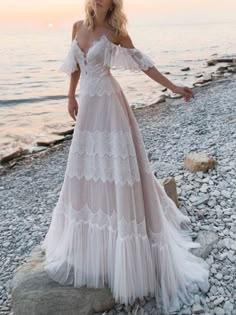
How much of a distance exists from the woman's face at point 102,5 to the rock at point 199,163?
10.6 ft

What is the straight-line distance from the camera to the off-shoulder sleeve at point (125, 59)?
3.22 meters

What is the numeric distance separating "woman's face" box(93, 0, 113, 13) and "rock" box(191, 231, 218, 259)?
92.5 inches

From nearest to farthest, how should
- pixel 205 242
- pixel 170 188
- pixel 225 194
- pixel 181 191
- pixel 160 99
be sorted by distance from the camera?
pixel 205 242 < pixel 170 188 < pixel 225 194 < pixel 181 191 < pixel 160 99

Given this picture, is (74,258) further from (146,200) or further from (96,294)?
(146,200)

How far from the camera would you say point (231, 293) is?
3.68m

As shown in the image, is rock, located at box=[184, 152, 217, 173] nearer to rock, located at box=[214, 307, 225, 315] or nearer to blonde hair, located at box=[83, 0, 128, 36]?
rock, located at box=[214, 307, 225, 315]

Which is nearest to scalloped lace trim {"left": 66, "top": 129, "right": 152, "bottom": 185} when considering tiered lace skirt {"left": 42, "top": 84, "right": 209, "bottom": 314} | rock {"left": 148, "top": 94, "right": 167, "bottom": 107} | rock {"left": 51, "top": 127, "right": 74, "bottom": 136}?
tiered lace skirt {"left": 42, "top": 84, "right": 209, "bottom": 314}

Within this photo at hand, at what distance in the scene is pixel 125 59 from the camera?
3252 millimetres

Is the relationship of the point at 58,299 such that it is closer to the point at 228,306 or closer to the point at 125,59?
the point at 228,306

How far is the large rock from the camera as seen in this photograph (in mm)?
3518

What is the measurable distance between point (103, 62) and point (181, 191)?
2640 millimetres

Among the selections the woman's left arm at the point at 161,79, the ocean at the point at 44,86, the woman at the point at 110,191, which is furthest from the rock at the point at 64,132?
the woman's left arm at the point at 161,79

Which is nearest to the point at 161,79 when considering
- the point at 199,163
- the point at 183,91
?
the point at 183,91

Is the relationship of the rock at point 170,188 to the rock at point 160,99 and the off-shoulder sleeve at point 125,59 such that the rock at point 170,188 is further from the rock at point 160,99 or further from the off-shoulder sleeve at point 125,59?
the rock at point 160,99
